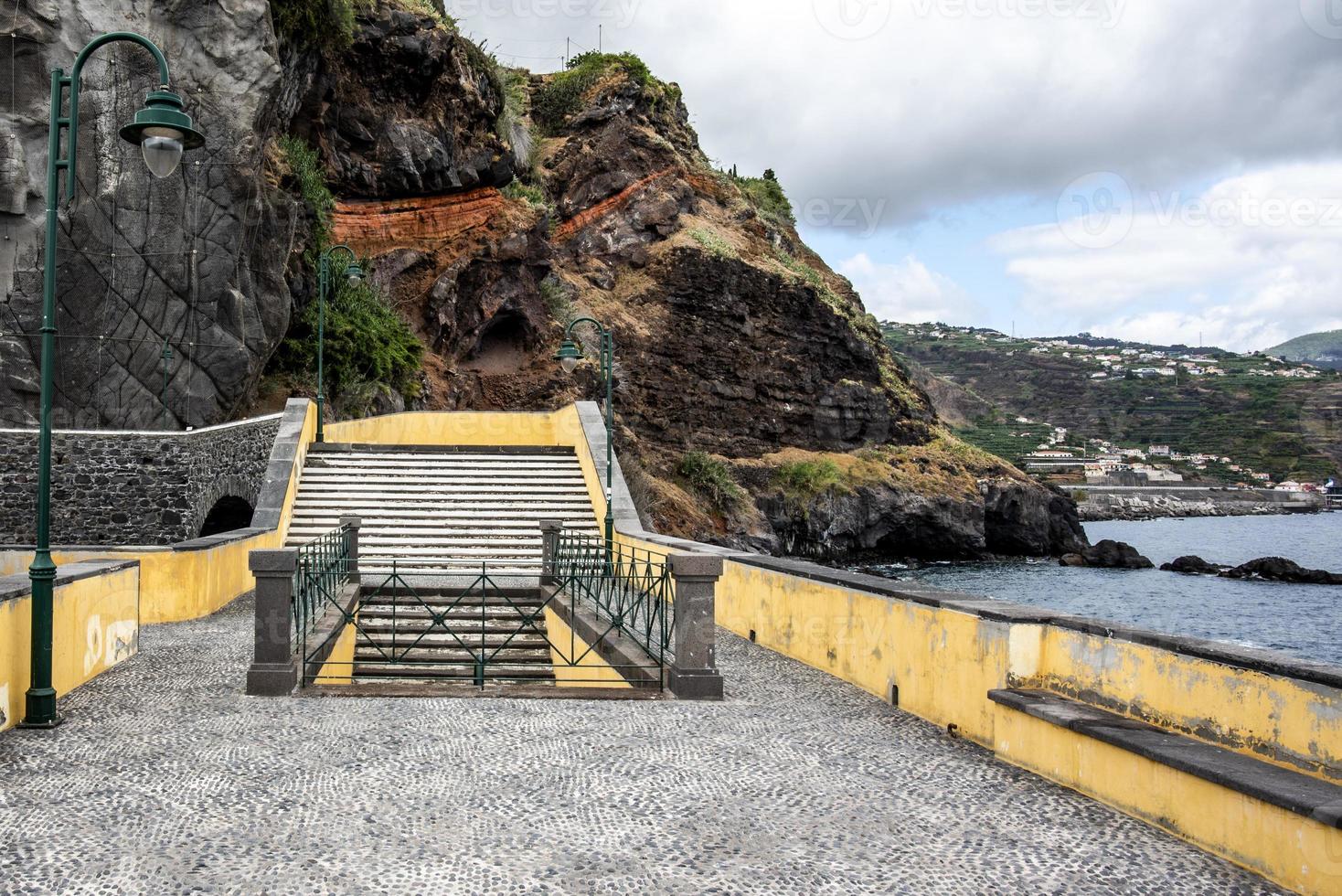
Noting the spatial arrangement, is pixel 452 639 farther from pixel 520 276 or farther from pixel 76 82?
pixel 520 276

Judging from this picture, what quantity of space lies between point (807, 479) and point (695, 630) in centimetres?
3698

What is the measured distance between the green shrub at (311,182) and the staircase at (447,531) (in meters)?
9.84

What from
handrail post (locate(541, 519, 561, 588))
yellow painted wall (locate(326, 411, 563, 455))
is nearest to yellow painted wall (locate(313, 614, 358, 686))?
handrail post (locate(541, 519, 561, 588))

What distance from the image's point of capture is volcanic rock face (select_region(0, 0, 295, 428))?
62.8 ft

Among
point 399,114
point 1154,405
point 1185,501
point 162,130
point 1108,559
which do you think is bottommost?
point 1108,559

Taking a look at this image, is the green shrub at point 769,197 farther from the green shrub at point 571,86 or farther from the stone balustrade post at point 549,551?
the stone balustrade post at point 549,551

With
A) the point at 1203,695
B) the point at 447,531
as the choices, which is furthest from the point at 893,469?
the point at 1203,695

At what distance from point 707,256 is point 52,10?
29.4m

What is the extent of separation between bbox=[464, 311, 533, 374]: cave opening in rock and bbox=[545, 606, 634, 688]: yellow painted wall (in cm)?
2434

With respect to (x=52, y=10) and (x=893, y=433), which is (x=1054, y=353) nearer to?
(x=893, y=433)

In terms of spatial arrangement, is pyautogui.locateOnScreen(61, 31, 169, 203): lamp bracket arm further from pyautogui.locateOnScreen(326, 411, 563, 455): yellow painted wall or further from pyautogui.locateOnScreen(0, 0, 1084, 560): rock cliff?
pyautogui.locateOnScreen(326, 411, 563, 455): yellow painted wall

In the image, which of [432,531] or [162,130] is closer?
[162,130]

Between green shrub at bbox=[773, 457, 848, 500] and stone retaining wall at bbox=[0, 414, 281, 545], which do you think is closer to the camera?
stone retaining wall at bbox=[0, 414, 281, 545]

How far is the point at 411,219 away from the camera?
33062mm
